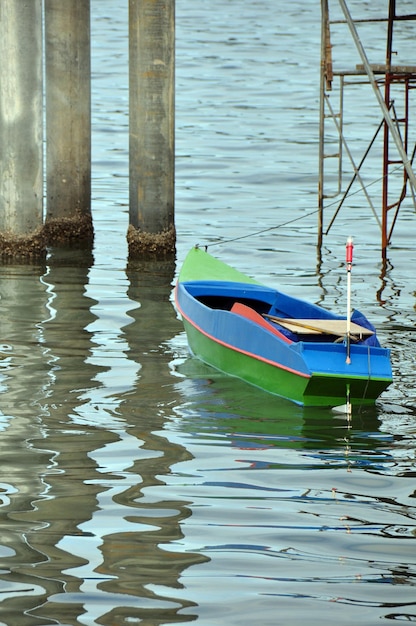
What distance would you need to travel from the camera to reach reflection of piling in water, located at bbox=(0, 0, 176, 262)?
19.8 metres

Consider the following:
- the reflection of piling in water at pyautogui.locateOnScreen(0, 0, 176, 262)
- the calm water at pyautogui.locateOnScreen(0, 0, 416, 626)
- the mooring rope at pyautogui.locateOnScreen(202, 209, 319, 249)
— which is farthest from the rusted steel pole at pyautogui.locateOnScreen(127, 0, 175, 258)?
the mooring rope at pyautogui.locateOnScreen(202, 209, 319, 249)

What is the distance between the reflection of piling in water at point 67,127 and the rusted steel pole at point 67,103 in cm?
2

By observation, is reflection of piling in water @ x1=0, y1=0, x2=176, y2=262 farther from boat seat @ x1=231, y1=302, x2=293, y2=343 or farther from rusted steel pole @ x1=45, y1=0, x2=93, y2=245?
boat seat @ x1=231, y1=302, x2=293, y2=343

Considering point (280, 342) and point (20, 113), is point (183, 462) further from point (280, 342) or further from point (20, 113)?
point (20, 113)

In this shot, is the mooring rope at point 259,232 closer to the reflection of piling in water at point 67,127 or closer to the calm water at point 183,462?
the calm water at point 183,462

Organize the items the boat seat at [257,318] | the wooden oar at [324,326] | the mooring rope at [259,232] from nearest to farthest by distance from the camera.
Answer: the wooden oar at [324,326]
the boat seat at [257,318]
the mooring rope at [259,232]

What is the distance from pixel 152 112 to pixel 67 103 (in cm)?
205

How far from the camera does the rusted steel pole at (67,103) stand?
21609 millimetres

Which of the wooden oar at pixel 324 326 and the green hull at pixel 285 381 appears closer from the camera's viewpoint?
the green hull at pixel 285 381

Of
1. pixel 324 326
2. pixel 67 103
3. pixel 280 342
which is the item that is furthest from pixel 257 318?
pixel 67 103

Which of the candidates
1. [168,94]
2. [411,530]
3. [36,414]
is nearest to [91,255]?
[168,94]

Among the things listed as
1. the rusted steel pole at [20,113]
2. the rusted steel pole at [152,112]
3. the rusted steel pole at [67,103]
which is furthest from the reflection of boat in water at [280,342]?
the rusted steel pole at [67,103]

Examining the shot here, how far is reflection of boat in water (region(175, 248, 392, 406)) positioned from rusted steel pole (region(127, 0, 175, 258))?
8.87ft

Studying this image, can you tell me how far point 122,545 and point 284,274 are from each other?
11.7 meters
